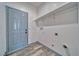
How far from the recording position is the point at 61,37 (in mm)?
1254

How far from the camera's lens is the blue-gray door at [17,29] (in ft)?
4.06

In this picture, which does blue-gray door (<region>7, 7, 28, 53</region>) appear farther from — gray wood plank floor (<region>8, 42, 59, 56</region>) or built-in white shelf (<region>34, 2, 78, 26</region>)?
built-in white shelf (<region>34, 2, 78, 26</region>)

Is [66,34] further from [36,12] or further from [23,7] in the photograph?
[23,7]

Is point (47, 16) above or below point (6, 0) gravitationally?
below

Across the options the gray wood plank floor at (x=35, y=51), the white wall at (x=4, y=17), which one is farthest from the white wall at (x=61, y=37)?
the white wall at (x=4, y=17)

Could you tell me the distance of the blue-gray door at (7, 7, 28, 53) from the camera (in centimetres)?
124

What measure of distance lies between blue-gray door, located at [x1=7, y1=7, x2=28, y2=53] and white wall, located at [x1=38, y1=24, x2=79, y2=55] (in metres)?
0.26

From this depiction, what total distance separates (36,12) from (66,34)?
0.57 meters

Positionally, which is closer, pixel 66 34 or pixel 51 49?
pixel 66 34

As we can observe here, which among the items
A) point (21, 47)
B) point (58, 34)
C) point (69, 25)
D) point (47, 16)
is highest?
point (47, 16)

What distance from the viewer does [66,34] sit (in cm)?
119

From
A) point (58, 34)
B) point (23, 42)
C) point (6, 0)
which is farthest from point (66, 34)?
point (6, 0)

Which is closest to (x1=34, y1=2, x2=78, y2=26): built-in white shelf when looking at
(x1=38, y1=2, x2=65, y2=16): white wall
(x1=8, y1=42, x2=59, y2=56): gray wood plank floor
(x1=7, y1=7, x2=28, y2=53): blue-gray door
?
(x1=38, y1=2, x2=65, y2=16): white wall

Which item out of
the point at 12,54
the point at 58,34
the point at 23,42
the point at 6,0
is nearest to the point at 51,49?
the point at 58,34
